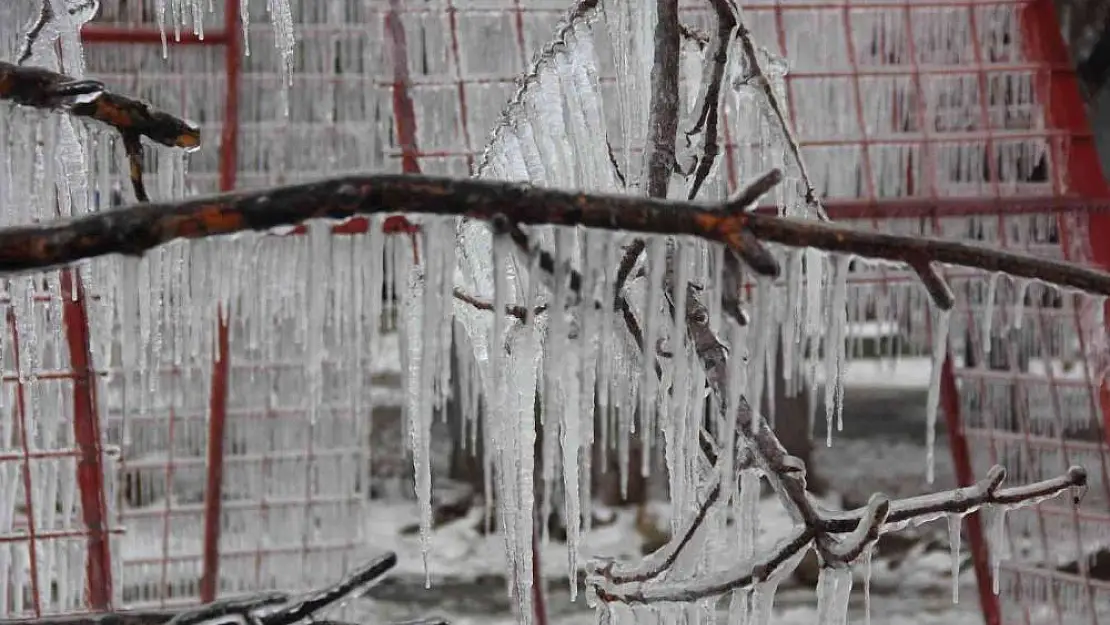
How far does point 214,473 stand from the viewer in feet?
8.25

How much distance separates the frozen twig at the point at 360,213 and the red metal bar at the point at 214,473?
6.34ft

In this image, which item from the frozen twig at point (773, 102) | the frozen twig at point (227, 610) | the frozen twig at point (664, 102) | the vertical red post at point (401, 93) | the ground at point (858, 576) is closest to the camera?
the frozen twig at point (227, 610)

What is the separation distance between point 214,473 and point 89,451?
0.63 meters

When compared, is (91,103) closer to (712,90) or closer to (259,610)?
(259,610)

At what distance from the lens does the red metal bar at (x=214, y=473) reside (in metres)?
2.47

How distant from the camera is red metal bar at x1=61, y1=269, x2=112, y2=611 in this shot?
6.10ft

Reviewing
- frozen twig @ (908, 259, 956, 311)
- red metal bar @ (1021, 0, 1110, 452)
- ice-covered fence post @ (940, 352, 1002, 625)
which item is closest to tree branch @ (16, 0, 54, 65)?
frozen twig @ (908, 259, 956, 311)

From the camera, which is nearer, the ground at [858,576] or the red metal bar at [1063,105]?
the red metal bar at [1063,105]

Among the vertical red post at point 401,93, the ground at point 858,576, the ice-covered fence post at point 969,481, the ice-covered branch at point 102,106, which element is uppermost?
the vertical red post at point 401,93

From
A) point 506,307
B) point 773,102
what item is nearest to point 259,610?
point 506,307

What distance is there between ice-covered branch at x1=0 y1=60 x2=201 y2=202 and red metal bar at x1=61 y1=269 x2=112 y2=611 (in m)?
1.09

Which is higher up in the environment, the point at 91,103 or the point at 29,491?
the point at 91,103

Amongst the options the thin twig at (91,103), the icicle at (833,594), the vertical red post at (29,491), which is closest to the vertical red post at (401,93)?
the vertical red post at (29,491)

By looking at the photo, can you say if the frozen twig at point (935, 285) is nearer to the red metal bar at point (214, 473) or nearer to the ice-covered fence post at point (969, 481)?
the ice-covered fence post at point (969, 481)
